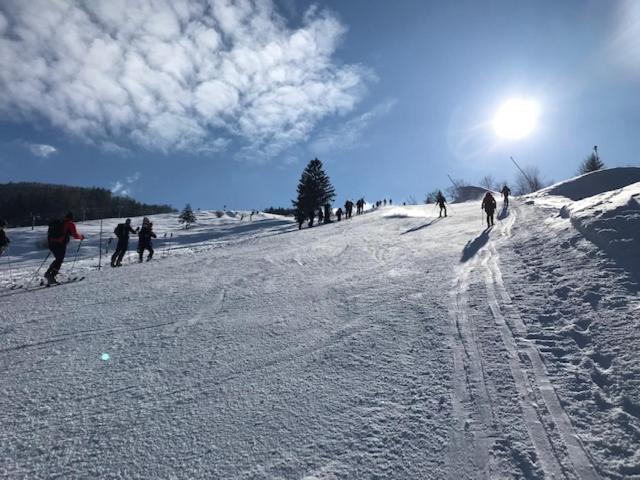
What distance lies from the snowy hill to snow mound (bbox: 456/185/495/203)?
45133mm

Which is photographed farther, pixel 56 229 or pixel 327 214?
pixel 327 214

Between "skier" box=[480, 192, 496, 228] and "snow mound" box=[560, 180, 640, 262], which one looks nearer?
"snow mound" box=[560, 180, 640, 262]

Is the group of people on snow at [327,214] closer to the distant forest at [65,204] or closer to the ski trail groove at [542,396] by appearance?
the ski trail groove at [542,396]

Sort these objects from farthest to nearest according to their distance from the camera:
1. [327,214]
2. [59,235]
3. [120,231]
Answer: [327,214], [120,231], [59,235]

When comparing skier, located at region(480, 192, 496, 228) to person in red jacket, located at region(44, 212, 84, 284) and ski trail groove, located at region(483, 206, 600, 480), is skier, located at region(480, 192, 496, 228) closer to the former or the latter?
ski trail groove, located at region(483, 206, 600, 480)

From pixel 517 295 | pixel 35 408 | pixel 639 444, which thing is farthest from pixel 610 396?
pixel 35 408

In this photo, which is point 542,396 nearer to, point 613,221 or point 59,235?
point 613,221

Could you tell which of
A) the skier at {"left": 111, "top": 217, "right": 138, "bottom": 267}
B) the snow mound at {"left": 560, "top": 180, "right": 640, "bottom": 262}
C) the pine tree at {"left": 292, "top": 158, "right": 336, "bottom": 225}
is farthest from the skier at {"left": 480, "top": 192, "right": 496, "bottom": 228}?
the pine tree at {"left": 292, "top": 158, "right": 336, "bottom": 225}

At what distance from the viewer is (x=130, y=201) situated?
127688 millimetres

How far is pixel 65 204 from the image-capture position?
4122 inches

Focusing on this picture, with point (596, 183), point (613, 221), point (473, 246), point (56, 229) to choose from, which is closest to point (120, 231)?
point (56, 229)

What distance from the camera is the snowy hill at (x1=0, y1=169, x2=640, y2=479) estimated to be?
3.24 metres

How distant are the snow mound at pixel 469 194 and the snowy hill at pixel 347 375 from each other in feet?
148

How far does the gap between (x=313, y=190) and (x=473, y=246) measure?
3608cm
